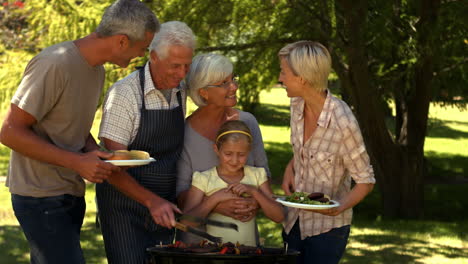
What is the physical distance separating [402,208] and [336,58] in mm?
3035

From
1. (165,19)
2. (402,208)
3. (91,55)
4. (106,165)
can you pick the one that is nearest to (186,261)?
(106,165)

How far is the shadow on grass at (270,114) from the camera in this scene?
971 inches

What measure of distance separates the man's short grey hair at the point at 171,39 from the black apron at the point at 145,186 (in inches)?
5.8

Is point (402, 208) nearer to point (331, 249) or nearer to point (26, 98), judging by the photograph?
point (331, 249)

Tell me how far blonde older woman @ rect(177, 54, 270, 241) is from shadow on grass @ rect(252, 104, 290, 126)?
18317 millimetres

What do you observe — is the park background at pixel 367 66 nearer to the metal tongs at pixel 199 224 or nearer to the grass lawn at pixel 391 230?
the grass lawn at pixel 391 230

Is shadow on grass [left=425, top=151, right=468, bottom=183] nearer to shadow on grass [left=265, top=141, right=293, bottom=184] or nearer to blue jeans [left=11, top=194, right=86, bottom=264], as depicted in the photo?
shadow on grass [left=265, top=141, right=293, bottom=184]

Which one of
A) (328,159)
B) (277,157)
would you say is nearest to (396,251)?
(328,159)

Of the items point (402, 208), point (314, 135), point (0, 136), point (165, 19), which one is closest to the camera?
point (0, 136)

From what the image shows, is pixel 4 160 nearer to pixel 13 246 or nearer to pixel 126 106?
pixel 13 246

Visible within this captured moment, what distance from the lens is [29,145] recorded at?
11.0 ft

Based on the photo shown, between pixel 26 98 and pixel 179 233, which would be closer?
pixel 26 98

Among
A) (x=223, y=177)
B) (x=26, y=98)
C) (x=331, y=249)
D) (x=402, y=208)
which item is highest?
(x=26, y=98)

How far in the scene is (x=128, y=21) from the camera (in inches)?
140
